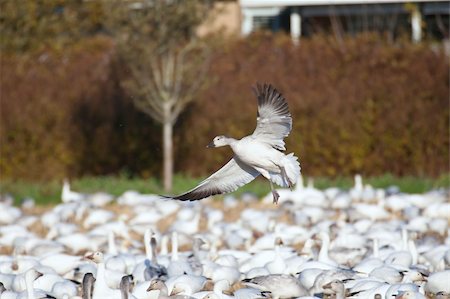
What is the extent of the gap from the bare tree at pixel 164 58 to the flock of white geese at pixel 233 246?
192 cm

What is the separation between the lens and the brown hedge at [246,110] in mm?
22734

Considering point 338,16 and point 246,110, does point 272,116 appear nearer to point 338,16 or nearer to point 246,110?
point 246,110

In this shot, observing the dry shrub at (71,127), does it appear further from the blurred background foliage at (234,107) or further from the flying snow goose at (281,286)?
the flying snow goose at (281,286)

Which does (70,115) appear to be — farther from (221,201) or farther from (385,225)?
(385,225)

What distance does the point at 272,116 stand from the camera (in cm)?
1021

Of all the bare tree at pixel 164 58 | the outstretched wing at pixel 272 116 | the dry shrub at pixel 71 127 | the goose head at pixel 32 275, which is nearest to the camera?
the outstretched wing at pixel 272 116

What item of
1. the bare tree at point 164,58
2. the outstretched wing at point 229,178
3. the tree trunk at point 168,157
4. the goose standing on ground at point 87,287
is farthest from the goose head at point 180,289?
the tree trunk at point 168,157

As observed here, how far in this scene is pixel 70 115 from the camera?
24.1 m

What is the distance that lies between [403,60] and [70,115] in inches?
259

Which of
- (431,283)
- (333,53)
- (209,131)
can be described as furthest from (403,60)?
(431,283)

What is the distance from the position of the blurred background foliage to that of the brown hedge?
20 mm

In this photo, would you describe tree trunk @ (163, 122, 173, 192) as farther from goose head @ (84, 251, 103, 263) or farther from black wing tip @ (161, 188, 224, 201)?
black wing tip @ (161, 188, 224, 201)

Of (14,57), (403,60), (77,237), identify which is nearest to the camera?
(77,237)

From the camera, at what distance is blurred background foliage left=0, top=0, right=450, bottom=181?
74.6 feet
